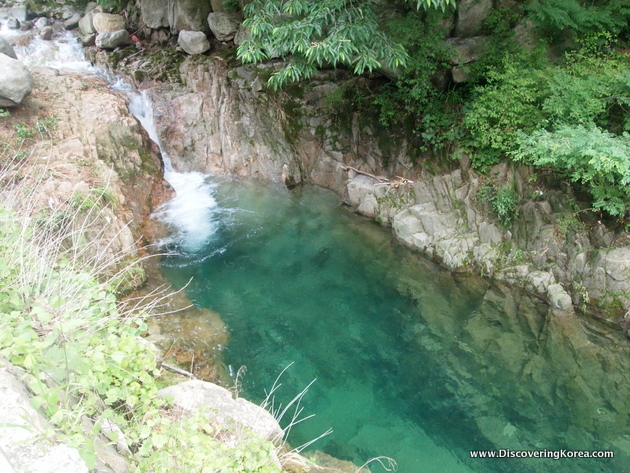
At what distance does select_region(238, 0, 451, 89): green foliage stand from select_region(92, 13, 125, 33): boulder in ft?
26.7

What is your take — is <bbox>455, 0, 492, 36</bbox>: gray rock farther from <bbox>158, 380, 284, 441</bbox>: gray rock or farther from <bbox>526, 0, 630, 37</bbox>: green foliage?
<bbox>158, 380, 284, 441</bbox>: gray rock

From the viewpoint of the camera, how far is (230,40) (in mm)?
12117

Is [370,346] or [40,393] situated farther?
[370,346]

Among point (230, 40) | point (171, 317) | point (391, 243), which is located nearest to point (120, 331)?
point (171, 317)

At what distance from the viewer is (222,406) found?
14.7ft

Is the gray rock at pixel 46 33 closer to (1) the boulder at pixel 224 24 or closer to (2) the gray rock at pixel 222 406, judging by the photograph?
(1) the boulder at pixel 224 24

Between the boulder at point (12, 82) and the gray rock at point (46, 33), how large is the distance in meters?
6.30

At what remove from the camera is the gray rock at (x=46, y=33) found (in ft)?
44.3

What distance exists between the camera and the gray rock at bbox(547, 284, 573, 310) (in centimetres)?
729

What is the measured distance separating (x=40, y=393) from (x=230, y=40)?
11697mm

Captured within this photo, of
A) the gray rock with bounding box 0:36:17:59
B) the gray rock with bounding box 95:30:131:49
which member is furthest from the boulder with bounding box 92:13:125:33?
the gray rock with bounding box 0:36:17:59

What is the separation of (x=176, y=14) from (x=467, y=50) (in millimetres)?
8908

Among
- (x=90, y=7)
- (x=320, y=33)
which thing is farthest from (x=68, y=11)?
(x=320, y=33)

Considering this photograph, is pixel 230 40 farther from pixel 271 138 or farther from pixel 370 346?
pixel 370 346
